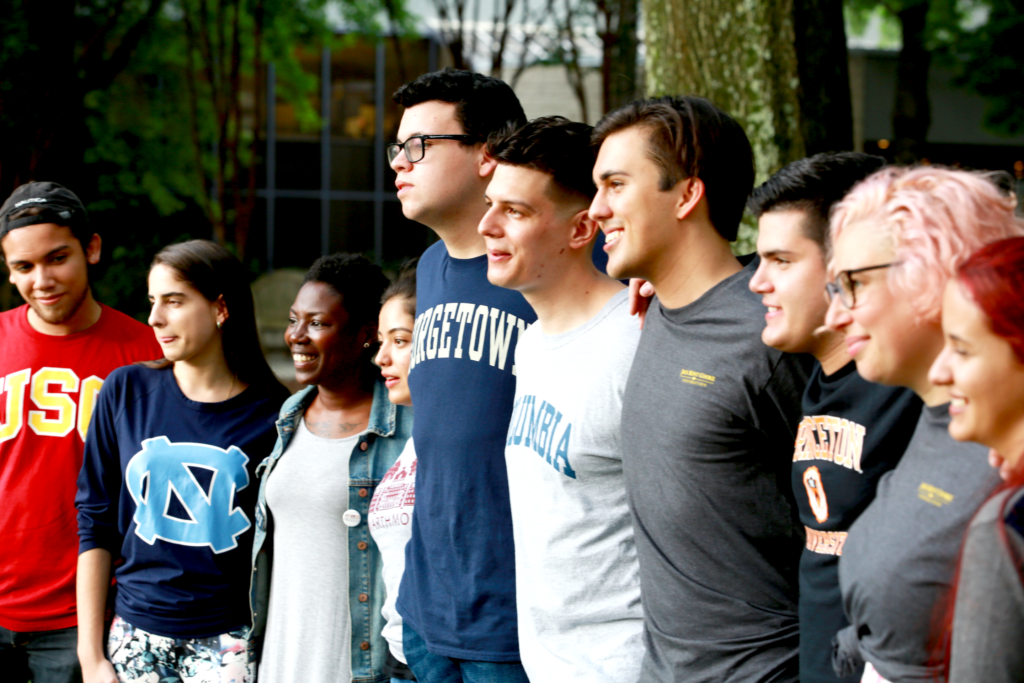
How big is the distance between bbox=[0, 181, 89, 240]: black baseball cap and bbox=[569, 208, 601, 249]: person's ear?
2.34 meters

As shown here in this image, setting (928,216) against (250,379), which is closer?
(928,216)

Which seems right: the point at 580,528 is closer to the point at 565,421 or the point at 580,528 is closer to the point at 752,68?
the point at 565,421

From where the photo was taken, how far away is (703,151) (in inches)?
90.1

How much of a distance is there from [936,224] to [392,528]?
214cm

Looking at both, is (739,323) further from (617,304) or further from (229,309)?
(229,309)

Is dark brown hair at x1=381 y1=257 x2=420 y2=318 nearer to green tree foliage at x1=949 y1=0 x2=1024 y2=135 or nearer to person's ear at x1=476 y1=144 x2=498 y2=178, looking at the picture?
person's ear at x1=476 y1=144 x2=498 y2=178

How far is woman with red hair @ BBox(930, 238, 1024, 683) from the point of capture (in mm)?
1398

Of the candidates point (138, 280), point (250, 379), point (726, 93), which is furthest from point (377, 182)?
point (250, 379)

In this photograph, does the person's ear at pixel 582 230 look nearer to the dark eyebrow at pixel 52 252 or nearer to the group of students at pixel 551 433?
the group of students at pixel 551 433

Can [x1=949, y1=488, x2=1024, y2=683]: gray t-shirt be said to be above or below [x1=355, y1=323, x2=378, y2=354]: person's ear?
below

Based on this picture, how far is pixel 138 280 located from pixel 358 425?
32.8 feet

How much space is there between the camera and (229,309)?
3.49 m

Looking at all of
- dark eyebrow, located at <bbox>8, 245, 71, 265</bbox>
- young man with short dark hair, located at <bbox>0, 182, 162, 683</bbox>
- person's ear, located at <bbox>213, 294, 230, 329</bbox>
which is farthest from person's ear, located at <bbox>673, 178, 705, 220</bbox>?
dark eyebrow, located at <bbox>8, 245, 71, 265</bbox>

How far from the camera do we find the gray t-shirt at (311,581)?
125 inches
